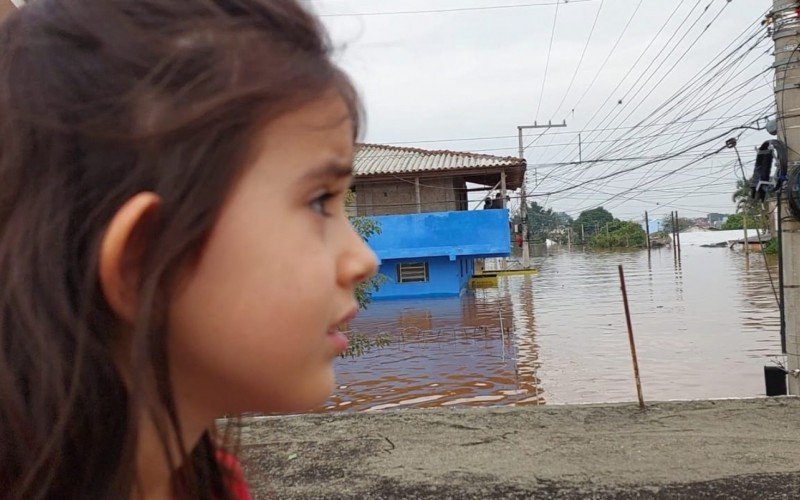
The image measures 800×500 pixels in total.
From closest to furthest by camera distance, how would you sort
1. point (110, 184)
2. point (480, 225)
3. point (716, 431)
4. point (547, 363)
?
point (110, 184) < point (716, 431) < point (547, 363) < point (480, 225)

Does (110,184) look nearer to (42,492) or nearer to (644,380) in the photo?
(42,492)

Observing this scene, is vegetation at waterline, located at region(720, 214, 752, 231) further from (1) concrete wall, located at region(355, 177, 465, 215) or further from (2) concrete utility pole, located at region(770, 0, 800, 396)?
(2) concrete utility pole, located at region(770, 0, 800, 396)

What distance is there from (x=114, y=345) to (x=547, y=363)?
984cm

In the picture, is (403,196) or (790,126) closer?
(790,126)

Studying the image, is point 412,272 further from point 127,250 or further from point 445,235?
point 127,250

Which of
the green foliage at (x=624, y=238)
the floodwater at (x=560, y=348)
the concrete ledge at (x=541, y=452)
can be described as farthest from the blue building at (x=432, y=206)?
the green foliage at (x=624, y=238)

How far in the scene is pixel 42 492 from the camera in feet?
1.70

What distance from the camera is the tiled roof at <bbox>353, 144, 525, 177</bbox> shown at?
16969 millimetres

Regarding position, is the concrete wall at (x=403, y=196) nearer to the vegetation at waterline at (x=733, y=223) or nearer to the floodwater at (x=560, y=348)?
the floodwater at (x=560, y=348)

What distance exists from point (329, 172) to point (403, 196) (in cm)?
1781

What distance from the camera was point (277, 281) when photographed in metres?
0.53

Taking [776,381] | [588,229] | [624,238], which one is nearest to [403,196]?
[776,381]

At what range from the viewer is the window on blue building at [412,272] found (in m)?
19.6

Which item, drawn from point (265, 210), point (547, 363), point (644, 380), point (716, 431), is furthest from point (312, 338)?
point (547, 363)
